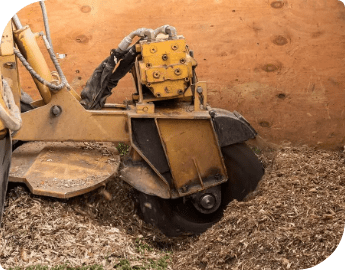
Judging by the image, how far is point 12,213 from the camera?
3891 mm

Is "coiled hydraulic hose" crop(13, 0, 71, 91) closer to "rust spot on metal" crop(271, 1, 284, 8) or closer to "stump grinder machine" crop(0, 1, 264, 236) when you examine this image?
"stump grinder machine" crop(0, 1, 264, 236)

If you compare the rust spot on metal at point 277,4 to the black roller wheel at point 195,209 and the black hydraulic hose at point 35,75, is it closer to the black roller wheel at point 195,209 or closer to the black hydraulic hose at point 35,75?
the black roller wheel at point 195,209

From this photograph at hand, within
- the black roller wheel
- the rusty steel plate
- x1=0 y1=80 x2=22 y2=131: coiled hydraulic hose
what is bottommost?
the black roller wheel

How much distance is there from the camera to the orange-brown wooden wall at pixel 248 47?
201 inches

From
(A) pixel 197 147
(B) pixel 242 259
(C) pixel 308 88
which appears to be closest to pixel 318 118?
(C) pixel 308 88

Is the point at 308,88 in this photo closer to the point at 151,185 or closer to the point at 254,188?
the point at 254,188

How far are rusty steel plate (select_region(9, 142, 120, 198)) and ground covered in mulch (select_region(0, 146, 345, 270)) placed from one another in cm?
11

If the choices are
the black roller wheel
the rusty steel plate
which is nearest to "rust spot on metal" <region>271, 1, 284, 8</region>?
the black roller wheel

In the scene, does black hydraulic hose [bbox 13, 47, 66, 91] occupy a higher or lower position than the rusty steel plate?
higher

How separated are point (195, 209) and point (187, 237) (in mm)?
201

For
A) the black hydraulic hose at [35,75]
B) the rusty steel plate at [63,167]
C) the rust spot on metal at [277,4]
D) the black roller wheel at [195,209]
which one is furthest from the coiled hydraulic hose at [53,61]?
the rust spot on metal at [277,4]

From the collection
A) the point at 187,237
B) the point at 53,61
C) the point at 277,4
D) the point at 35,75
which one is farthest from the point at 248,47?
the point at 35,75

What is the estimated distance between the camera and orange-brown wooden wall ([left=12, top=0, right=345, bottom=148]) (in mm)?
5105

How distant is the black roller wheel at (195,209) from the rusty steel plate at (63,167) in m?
0.35
